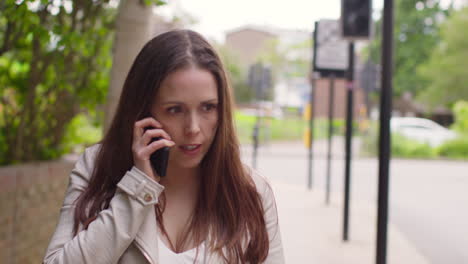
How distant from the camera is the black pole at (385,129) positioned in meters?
3.35

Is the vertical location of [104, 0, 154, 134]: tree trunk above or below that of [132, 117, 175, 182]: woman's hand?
above

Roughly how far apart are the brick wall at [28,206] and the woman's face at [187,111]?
7.46ft

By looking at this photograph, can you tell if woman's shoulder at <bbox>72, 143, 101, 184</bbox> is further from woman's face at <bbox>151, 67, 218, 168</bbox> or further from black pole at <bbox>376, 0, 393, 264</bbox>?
black pole at <bbox>376, 0, 393, 264</bbox>

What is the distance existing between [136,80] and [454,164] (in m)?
19.5

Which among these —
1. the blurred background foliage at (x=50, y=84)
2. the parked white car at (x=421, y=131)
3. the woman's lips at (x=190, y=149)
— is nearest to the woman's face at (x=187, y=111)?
the woman's lips at (x=190, y=149)

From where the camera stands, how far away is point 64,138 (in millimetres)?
5289

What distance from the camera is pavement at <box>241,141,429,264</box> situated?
6.00m

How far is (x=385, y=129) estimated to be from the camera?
131 inches

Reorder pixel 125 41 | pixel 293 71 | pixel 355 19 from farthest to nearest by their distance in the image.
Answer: pixel 293 71 < pixel 355 19 < pixel 125 41

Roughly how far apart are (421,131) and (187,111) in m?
26.0

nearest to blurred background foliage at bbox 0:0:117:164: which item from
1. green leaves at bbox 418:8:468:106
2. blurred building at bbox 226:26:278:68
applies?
green leaves at bbox 418:8:468:106

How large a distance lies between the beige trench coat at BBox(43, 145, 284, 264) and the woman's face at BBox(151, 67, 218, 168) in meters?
0.20

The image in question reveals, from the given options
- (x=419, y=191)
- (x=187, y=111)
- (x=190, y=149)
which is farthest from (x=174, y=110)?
(x=419, y=191)

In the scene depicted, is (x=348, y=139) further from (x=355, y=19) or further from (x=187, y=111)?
(x=187, y=111)
